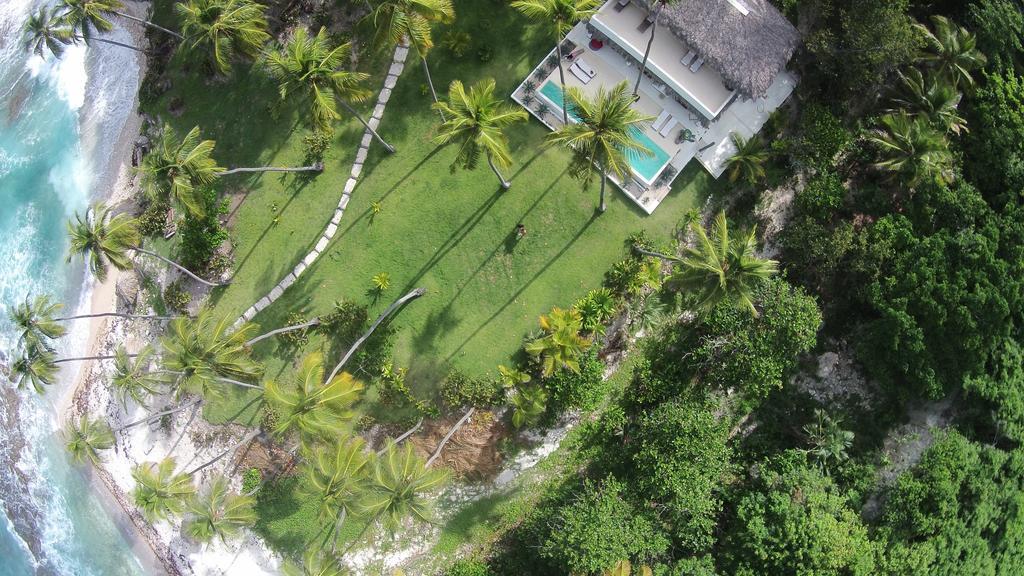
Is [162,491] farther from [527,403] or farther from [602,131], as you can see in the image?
[602,131]

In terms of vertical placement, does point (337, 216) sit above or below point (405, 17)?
below

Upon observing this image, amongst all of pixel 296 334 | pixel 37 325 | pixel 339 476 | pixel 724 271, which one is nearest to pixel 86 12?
pixel 37 325

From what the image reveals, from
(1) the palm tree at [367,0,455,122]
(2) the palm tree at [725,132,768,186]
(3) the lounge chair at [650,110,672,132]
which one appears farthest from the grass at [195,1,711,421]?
(1) the palm tree at [367,0,455,122]

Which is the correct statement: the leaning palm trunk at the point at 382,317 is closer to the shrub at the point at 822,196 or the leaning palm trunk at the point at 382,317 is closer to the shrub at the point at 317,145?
the shrub at the point at 317,145

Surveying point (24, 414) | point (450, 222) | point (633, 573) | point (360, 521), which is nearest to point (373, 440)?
point (360, 521)

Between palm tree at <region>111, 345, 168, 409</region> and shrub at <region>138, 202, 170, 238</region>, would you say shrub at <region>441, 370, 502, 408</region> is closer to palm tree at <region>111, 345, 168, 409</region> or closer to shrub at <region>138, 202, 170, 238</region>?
palm tree at <region>111, 345, 168, 409</region>

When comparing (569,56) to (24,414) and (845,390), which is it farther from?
(24,414)
